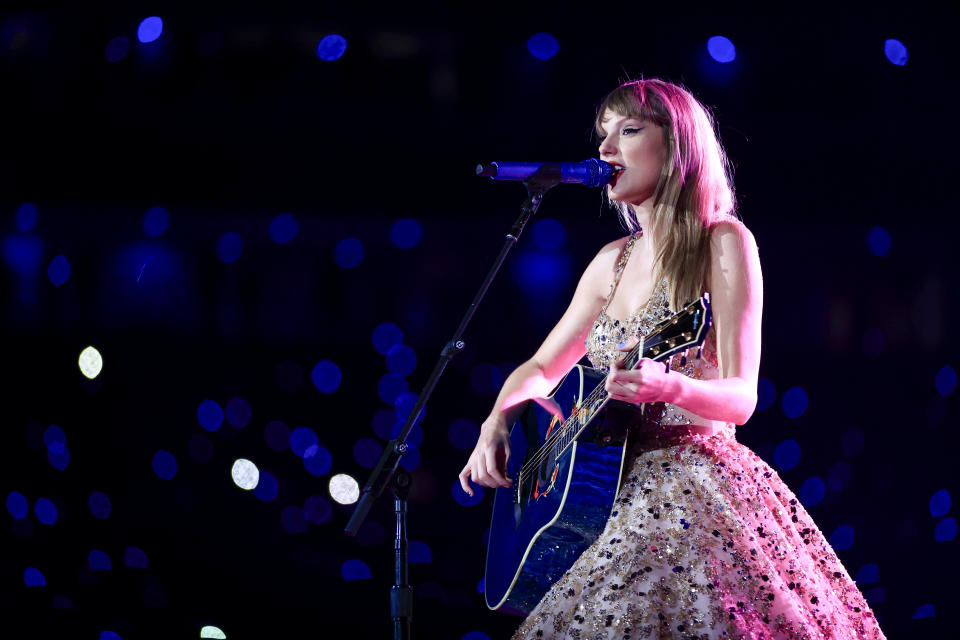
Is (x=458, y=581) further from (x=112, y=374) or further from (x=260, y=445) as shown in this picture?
(x=112, y=374)

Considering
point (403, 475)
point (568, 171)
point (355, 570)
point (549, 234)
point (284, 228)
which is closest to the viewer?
point (568, 171)

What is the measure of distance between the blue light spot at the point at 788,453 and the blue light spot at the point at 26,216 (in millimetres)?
3306

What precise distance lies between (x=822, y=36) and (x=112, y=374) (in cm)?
320

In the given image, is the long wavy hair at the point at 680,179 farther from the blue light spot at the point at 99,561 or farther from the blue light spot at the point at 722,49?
the blue light spot at the point at 99,561

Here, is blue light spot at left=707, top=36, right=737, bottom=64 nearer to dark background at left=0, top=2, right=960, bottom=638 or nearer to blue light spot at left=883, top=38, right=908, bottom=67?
dark background at left=0, top=2, right=960, bottom=638

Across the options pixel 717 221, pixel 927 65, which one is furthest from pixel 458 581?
pixel 927 65

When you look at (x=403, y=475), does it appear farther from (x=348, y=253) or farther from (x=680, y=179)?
(x=348, y=253)

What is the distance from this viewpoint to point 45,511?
11.9 feet

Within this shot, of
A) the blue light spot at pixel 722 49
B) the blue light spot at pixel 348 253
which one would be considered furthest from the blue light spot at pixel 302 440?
the blue light spot at pixel 722 49

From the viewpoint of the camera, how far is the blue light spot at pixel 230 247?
11.7ft

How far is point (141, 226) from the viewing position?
3.62 m

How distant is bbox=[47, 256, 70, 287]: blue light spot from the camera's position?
12.1ft

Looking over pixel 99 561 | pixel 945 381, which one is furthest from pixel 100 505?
pixel 945 381

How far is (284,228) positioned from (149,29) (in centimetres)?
101
